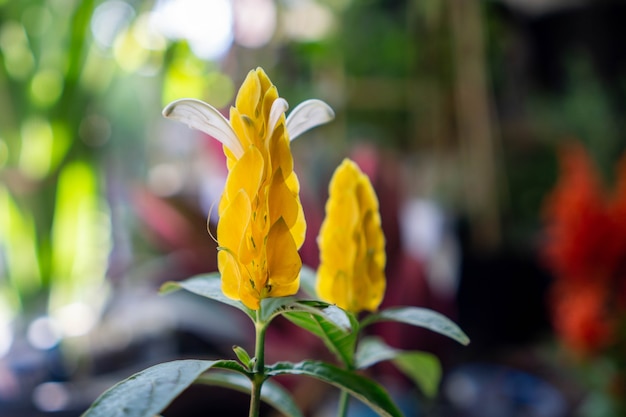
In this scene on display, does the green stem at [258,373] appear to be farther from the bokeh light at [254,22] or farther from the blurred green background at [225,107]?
the bokeh light at [254,22]

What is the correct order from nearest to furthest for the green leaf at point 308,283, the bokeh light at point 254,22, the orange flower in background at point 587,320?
the green leaf at point 308,283
the orange flower in background at point 587,320
the bokeh light at point 254,22

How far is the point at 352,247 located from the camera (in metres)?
0.26

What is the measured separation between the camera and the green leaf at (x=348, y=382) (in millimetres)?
198

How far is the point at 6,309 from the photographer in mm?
956

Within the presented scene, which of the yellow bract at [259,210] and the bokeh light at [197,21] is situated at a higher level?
the bokeh light at [197,21]

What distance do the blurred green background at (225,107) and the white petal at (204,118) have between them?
54 centimetres

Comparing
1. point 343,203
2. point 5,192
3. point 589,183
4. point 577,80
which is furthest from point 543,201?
point 343,203

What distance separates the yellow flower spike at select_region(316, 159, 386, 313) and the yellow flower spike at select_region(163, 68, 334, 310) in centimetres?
5

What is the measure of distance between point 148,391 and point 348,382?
0.21ft

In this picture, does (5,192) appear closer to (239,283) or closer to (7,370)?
(7,370)

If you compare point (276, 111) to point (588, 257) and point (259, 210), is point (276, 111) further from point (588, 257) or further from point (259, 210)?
point (588, 257)

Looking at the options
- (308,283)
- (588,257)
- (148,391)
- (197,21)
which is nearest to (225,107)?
(197,21)

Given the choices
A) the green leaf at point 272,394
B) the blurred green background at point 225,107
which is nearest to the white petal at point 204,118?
the green leaf at point 272,394


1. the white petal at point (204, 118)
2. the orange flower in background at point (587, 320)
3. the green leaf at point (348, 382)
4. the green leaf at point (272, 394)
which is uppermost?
the white petal at point (204, 118)
